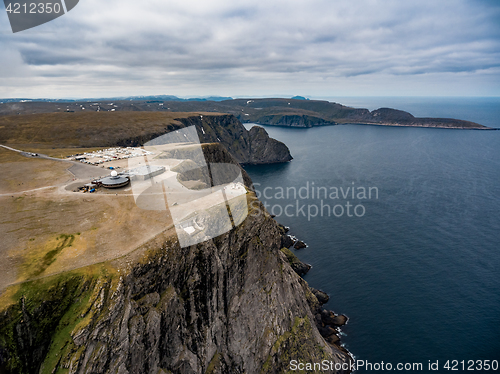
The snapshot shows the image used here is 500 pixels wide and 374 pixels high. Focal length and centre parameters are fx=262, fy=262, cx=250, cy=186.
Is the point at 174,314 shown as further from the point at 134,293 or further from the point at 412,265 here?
the point at 412,265

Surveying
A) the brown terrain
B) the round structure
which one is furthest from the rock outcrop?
the round structure

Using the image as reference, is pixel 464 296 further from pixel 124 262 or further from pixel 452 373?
pixel 124 262

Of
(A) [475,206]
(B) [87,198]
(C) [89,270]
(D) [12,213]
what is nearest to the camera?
(C) [89,270]

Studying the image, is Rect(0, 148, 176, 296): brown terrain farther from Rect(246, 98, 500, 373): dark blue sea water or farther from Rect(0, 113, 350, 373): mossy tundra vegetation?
Rect(246, 98, 500, 373): dark blue sea water

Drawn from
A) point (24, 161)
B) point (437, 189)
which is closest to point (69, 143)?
point (24, 161)

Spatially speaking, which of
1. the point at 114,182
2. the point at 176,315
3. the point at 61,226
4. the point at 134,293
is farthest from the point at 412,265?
the point at 61,226

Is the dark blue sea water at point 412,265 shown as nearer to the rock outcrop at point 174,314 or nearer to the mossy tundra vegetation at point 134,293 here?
the rock outcrop at point 174,314

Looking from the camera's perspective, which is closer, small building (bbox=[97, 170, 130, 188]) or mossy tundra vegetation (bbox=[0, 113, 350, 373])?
mossy tundra vegetation (bbox=[0, 113, 350, 373])
